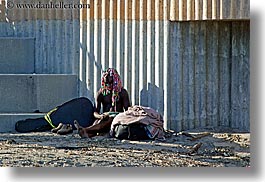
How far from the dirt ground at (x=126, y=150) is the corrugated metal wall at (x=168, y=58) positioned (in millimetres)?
487

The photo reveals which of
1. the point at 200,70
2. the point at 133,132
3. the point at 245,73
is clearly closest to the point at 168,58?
the point at 200,70

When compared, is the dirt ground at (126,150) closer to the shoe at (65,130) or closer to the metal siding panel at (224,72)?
the shoe at (65,130)

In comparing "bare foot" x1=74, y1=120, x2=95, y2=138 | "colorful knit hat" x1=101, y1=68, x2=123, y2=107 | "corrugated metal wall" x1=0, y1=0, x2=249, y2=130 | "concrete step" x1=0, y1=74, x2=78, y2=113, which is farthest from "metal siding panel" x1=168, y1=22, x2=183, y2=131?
"concrete step" x1=0, y1=74, x2=78, y2=113

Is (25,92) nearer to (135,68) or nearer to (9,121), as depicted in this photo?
(9,121)

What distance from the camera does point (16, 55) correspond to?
1205 centimetres

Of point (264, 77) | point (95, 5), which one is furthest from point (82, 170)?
point (95, 5)

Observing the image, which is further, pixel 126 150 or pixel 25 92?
pixel 25 92

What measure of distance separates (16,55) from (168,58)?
254cm

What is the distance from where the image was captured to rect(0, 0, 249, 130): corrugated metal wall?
1125cm

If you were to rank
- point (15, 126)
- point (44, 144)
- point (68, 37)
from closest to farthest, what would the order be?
point (44, 144) < point (15, 126) < point (68, 37)

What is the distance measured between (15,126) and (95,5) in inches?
88.7

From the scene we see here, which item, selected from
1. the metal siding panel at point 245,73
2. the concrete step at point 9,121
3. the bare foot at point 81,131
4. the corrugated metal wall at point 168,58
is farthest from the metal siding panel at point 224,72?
the concrete step at point 9,121

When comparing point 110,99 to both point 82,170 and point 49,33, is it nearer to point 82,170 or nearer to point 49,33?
point 49,33

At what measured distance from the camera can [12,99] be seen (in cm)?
1139
